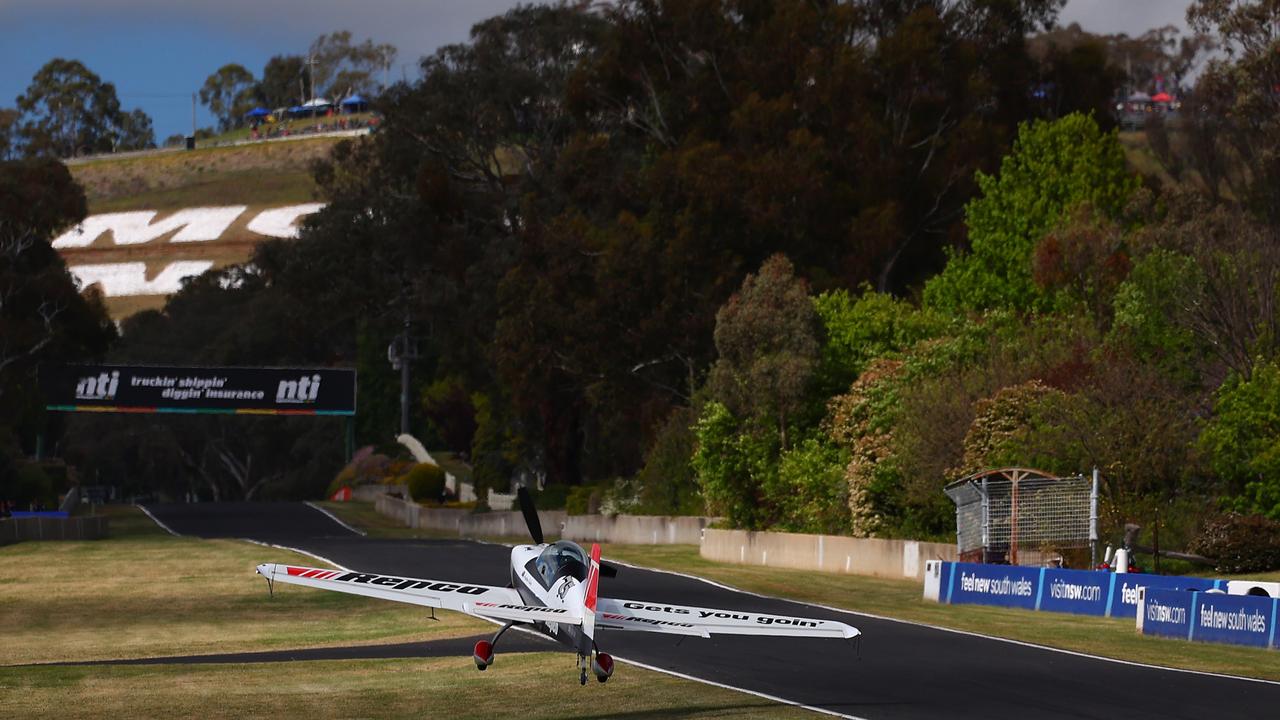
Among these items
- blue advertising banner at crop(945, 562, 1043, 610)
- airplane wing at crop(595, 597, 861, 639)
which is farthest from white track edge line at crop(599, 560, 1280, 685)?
airplane wing at crop(595, 597, 861, 639)

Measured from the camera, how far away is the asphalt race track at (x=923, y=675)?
20875mm

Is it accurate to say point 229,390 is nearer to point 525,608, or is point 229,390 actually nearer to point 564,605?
point 525,608

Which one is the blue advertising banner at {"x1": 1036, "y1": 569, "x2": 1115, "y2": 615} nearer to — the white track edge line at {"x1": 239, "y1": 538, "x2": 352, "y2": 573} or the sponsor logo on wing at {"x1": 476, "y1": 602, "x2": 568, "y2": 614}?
the sponsor logo on wing at {"x1": 476, "y1": 602, "x2": 568, "y2": 614}

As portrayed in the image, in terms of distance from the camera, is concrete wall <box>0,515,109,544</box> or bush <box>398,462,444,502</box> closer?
concrete wall <box>0,515,109,544</box>

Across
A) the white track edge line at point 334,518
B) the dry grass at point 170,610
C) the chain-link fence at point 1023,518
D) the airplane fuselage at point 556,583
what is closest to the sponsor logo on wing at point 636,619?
the airplane fuselage at point 556,583

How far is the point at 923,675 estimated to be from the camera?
955 inches

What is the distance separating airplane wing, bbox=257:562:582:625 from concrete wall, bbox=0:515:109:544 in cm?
4124

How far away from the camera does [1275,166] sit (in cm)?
7269

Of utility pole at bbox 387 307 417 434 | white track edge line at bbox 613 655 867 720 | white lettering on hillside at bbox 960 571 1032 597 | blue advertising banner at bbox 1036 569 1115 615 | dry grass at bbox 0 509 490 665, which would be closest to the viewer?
white track edge line at bbox 613 655 867 720

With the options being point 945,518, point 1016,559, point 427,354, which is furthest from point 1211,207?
point 427,354

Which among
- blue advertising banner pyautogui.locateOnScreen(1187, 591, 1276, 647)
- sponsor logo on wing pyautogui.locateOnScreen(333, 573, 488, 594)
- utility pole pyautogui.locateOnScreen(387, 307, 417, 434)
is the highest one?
utility pole pyautogui.locateOnScreen(387, 307, 417, 434)

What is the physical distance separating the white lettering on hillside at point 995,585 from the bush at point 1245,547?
613cm

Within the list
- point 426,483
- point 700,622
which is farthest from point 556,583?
point 426,483

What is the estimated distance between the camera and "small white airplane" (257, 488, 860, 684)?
65.3ft
